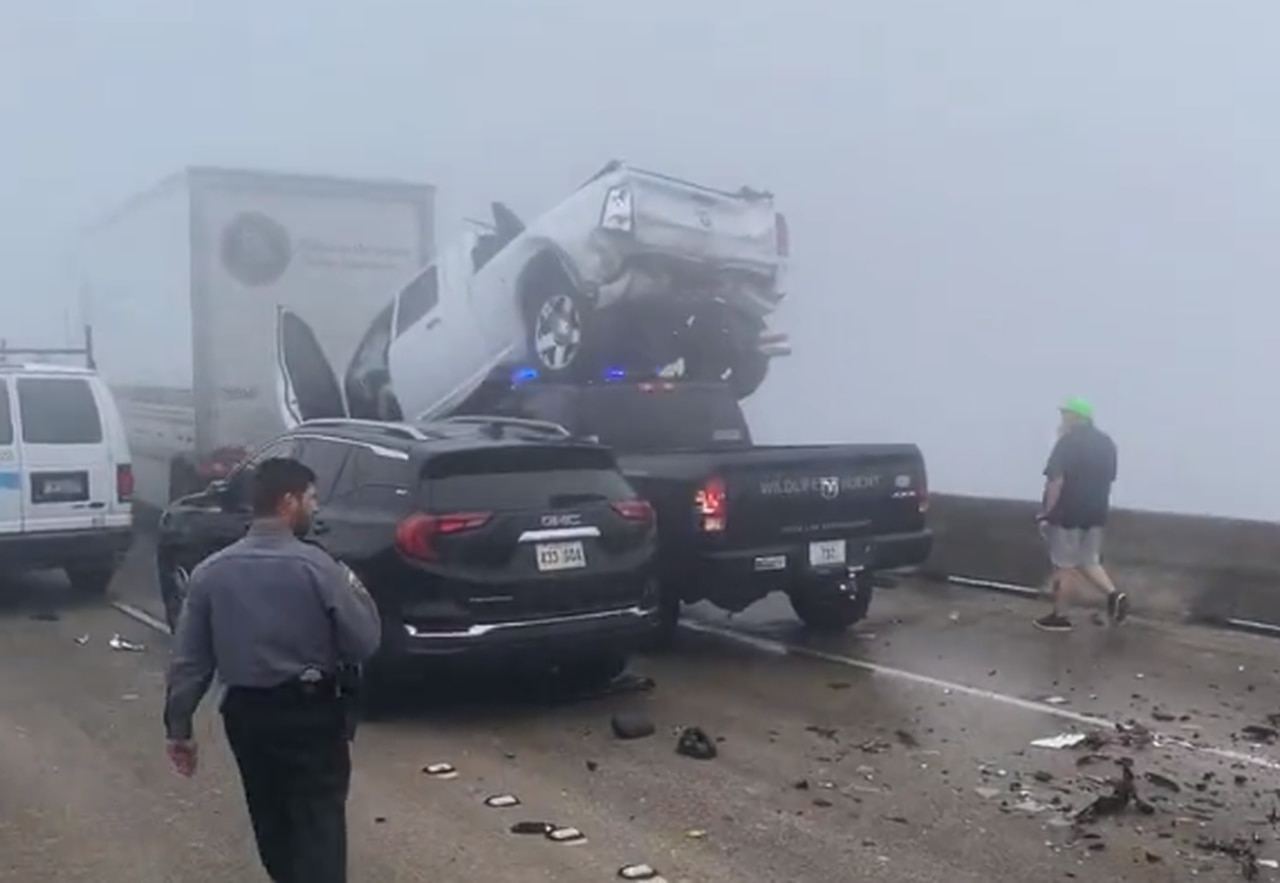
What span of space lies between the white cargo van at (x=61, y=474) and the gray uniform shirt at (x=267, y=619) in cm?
813

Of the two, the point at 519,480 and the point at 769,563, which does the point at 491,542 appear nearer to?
the point at 519,480

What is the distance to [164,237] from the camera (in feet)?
49.3

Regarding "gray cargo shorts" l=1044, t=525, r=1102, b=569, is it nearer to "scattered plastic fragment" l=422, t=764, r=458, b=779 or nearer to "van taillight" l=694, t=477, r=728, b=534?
"van taillight" l=694, t=477, r=728, b=534

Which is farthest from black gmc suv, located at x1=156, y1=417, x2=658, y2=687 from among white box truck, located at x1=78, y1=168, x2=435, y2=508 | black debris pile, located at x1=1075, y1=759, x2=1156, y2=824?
white box truck, located at x1=78, y1=168, x2=435, y2=508

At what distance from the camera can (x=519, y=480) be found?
7.99 metres

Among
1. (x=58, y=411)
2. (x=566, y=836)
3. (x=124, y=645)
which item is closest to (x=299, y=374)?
(x=58, y=411)

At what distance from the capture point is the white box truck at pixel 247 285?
14.5 meters

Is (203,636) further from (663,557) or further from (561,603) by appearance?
(663,557)

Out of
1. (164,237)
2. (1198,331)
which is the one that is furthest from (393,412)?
(1198,331)

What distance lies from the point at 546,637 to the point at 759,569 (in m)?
1.97

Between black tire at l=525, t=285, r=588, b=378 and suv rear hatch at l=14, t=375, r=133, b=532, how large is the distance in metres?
3.69

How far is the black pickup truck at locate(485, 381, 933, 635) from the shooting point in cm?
923

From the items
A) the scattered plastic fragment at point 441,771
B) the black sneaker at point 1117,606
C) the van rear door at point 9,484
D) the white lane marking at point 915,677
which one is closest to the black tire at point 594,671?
the white lane marking at point 915,677

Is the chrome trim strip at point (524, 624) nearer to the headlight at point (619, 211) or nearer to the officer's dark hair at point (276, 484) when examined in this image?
the officer's dark hair at point (276, 484)
